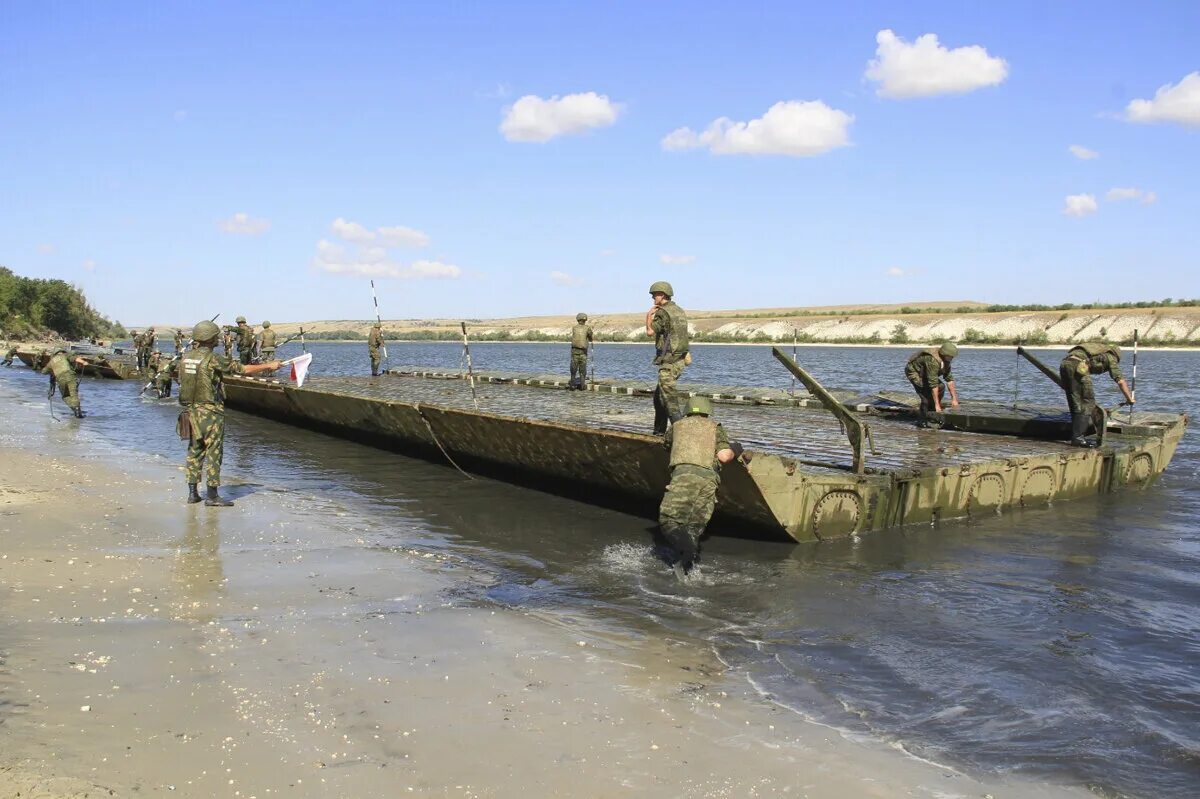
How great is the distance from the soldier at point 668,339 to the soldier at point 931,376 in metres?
6.07

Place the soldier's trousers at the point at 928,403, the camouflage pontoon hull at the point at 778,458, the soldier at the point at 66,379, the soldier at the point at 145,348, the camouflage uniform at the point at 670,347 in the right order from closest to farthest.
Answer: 1. the camouflage pontoon hull at the point at 778,458
2. the camouflage uniform at the point at 670,347
3. the soldier's trousers at the point at 928,403
4. the soldier at the point at 66,379
5. the soldier at the point at 145,348

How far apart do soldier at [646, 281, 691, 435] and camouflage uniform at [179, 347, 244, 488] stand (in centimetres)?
535

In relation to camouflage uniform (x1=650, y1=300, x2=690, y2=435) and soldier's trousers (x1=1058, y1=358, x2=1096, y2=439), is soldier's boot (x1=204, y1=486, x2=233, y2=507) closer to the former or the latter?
camouflage uniform (x1=650, y1=300, x2=690, y2=435)

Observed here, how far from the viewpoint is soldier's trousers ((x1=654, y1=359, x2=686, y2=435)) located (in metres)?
11.8

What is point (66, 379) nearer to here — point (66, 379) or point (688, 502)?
point (66, 379)

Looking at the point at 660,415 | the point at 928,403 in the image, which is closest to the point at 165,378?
the point at 660,415

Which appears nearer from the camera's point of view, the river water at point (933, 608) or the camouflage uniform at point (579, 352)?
the river water at point (933, 608)

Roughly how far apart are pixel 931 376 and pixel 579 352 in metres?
9.56

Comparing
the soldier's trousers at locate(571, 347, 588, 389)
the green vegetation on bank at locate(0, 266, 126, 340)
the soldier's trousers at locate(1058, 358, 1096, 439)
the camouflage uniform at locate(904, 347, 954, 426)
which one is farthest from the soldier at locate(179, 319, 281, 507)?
the green vegetation on bank at locate(0, 266, 126, 340)

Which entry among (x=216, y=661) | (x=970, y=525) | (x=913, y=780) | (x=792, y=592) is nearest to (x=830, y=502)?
(x=792, y=592)

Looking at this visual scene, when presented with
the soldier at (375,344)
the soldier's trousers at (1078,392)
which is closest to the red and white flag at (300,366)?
the soldier's trousers at (1078,392)

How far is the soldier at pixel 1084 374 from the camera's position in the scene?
14875 mm

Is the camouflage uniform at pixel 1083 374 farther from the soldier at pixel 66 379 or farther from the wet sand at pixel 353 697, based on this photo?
the soldier at pixel 66 379

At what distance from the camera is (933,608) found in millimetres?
8828
